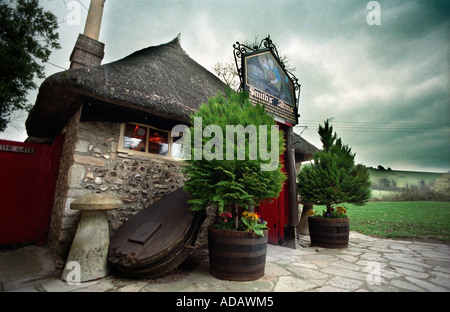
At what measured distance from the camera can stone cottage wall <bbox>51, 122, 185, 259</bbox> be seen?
3.35 metres

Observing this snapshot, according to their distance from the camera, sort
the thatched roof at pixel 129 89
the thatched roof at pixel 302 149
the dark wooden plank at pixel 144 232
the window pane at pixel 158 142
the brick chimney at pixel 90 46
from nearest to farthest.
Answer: the dark wooden plank at pixel 144 232 < the thatched roof at pixel 129 89 < the window pane at pixel 158 142 < the brick chimney at pixel 90 46 < the thatched roof at pixel 302 149

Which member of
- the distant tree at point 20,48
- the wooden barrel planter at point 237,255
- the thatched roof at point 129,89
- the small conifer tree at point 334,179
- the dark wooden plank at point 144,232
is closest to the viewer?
the wooden barrel planter at point 237,255

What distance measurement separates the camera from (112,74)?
3.51 meters

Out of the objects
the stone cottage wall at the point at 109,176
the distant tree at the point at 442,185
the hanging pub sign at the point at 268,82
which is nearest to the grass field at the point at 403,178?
the distant tree at the point at 442,185

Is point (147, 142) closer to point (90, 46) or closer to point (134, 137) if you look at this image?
point (134, 137)

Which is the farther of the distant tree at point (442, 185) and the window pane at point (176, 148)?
the distant tree at point (442, 185)

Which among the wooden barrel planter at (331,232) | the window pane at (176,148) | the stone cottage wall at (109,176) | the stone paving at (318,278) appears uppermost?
the window pane at (176,148)

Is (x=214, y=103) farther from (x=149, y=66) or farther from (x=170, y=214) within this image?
(x=149, y=66)

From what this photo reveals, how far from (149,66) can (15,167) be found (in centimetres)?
400

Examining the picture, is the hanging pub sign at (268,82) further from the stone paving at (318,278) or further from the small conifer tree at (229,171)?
the stone paving at (318,278)

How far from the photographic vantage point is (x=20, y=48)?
30.6 feet

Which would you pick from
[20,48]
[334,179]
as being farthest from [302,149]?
[20,48]

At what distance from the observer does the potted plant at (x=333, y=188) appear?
4648mm

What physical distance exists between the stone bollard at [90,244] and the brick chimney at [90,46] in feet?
13.5
